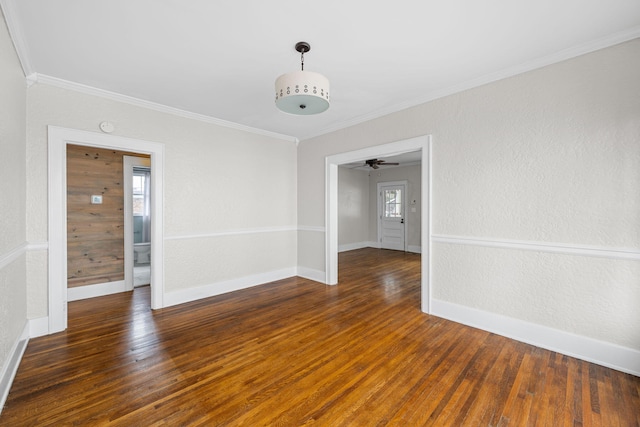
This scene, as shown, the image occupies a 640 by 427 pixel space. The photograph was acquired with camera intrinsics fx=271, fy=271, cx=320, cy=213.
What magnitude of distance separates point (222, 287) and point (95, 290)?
5.97 feet

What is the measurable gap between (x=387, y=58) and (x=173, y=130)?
281 cm

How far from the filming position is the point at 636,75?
2092 millimetres

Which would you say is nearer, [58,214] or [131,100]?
[58,214]

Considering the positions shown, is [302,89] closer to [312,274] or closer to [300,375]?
[300,375]

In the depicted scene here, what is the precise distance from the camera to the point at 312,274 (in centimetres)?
483

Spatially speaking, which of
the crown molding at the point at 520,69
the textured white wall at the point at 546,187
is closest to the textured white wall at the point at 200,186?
the crown molding at the point at 520,69

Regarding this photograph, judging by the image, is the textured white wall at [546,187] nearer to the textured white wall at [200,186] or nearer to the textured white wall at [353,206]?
the textured white wall at [200,186]

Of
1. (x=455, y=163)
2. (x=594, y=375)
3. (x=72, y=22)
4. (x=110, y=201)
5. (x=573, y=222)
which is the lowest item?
(x=594, y=375)

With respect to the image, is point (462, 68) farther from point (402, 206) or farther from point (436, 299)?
point (402, 206)

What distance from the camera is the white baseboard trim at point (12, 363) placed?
5.91 feet

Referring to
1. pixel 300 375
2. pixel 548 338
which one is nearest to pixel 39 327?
pixel 300 375

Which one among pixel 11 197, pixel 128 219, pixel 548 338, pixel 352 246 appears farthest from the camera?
pixel 352 246

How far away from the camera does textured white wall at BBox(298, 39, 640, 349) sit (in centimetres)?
215

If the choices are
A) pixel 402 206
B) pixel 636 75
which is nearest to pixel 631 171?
pixel 636 75
